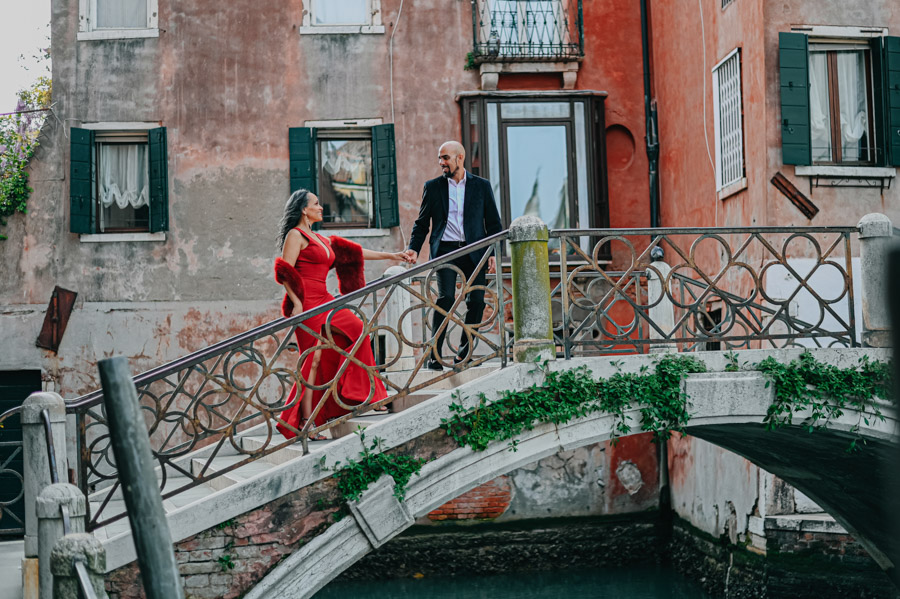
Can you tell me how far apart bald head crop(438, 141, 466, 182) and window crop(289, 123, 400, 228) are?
6668 millimetres

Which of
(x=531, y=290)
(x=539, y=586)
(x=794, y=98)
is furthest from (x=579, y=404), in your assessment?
(x=539, y=586)

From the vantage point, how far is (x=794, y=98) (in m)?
11.7

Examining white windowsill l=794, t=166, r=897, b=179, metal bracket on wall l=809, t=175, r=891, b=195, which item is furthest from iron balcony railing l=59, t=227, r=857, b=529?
white windowsill l=794, t=166, r=897, b=179

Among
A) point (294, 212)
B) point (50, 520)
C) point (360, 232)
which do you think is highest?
point (360, 232)

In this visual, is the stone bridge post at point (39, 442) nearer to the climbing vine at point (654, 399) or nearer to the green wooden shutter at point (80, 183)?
the climbing vine at point (654, 399)

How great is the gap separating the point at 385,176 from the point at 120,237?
3641mm

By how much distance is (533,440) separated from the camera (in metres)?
7.40

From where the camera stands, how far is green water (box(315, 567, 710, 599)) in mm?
13797

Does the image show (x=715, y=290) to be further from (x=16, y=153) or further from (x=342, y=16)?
(x=16, y=153)

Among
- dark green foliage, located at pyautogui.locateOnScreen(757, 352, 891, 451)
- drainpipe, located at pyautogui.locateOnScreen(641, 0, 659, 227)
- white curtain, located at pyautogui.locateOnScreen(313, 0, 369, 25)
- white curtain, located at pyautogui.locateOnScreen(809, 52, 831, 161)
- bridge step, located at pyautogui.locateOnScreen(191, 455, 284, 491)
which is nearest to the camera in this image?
bridge step, located at pyautogui.locateOnScreen(191, 455, 284, 491)

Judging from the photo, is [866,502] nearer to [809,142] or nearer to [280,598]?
[809,142]

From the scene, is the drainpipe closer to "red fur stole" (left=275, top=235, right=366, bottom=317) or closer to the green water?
the green water

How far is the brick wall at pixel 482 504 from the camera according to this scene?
14.8m

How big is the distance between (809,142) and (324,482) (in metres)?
7.30
